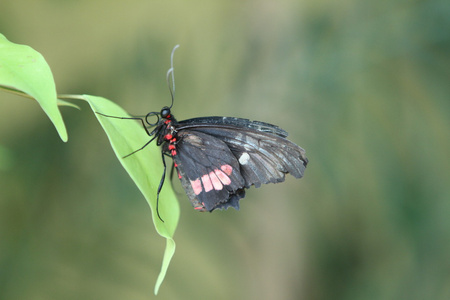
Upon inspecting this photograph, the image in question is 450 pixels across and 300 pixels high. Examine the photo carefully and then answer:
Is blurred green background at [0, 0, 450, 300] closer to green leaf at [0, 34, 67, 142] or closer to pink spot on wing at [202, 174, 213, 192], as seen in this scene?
pink spot on wing at [202, 174, 213, 192]

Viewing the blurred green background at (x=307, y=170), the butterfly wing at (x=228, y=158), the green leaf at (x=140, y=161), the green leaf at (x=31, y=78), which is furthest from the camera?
the blurred green background at (x=307, y=170)

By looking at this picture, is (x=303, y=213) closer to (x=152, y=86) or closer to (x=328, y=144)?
(x=328, y=144)

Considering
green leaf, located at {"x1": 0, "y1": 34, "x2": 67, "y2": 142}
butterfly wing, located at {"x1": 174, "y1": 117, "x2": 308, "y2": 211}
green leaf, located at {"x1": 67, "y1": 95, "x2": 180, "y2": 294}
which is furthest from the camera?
butterfly wing, located at {"x1": 174, "y1": 117, "x2": 308, "y2": 211}

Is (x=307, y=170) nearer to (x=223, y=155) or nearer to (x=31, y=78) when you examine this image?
(x=223, y=155)

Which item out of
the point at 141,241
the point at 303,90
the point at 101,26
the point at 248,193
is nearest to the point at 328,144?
the point at 303,90

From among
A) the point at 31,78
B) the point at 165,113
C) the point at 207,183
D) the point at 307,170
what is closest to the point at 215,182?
the point at 207,183

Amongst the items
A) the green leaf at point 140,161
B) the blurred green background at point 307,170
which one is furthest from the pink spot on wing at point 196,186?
the blurred green background at point 307,170

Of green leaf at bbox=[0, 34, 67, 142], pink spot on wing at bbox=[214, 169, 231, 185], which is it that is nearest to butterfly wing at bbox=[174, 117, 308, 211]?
pink spot on wing at bbox=[214, 169, 231, 185]

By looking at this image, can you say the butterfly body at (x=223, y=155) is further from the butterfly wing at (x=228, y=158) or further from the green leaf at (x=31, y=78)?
the green leaf at (x=31, y=78)
